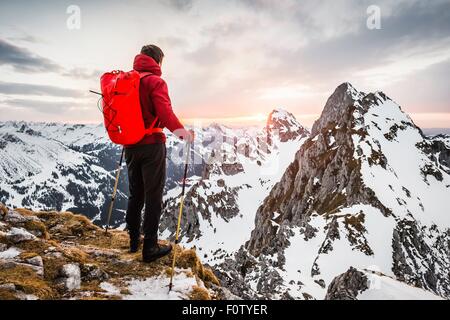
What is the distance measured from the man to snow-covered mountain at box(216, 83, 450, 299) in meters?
25.3

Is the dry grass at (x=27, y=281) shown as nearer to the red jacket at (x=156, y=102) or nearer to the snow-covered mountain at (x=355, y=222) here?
the red jacket at (x=156, y=102)

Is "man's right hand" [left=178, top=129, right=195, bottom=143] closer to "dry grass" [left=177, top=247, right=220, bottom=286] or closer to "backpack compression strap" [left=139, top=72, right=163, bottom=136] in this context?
"backpack compression strap" [left=139, top=72, right=163, bottom=136]

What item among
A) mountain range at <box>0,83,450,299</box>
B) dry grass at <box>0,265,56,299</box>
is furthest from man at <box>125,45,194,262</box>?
mountain range at <box>0,83,450,299</box>

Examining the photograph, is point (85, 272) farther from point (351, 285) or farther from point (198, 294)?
point (351, 285)

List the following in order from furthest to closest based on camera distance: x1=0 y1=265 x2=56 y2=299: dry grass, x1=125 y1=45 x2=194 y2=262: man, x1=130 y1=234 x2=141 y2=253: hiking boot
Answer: x1=130 y1=234 x2=141 y2=253: hiking boot, x1=125 y1=45 x2=194 y2=262: man, x1=0 y1=265 x2=56 y2=299: dry grass

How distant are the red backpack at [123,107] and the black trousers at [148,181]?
0.61 m

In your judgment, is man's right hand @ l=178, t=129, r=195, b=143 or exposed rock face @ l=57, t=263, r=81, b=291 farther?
man's right hand @ l=178, t=129, r=195, b=143

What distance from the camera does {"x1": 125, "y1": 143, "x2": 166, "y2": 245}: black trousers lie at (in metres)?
→ 8.15

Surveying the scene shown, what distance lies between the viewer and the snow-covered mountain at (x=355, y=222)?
83.9m

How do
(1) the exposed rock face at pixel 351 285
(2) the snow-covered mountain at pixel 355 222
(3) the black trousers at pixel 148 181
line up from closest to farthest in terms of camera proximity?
(3) the black trousers at pixel 148 181
(1) the exposed rock face at pixel 351 285
(2) the snow-covered mountain at pixel 355 222

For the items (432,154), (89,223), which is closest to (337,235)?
(89,223)

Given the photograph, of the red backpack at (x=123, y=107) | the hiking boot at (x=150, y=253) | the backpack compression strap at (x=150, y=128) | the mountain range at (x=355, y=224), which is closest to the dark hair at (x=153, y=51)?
the backpack compression strap at (x=150, y=128)
